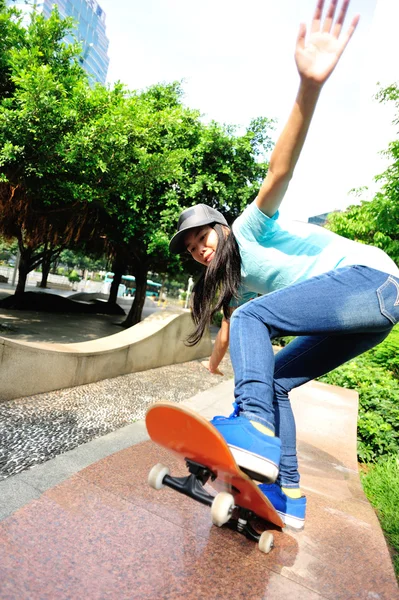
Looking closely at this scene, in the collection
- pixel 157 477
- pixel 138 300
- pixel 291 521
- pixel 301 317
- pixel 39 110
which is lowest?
pixel 138 300

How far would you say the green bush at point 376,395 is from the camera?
4414 mm

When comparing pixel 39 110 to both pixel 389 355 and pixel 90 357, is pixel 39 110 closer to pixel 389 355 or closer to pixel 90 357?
pixel 90 357

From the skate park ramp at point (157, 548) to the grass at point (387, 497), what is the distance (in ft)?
0.90

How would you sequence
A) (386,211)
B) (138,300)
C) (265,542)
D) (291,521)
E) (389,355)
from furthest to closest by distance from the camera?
1. (138,300)
2. (386,211)
3. (389,355)
4. (291,521)
5. (265,542)

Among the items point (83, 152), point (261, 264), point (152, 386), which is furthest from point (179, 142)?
point (261, 264)

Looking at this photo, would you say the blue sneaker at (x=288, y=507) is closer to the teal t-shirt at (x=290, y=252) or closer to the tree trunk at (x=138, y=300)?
the teal t-shirt at (x=290, y=252)

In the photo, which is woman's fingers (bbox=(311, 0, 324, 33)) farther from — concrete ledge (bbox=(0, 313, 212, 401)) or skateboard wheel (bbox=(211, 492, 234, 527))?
concrete ledge (bbox=(0, 313, 212, 401))

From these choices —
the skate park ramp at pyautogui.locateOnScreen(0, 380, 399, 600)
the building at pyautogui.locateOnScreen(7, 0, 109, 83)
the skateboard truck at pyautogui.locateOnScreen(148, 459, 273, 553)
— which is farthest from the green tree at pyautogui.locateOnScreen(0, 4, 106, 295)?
the building at pyautogui.locateOnScreen(7, 0, 109, 83)

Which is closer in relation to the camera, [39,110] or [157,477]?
[157,477]

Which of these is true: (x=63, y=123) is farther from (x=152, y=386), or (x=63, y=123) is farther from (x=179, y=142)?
(x=179, y=142)

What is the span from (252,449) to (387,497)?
2.14 metres

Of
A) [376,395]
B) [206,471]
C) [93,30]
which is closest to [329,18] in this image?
[206,471]

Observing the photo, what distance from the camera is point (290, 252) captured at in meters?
1.80

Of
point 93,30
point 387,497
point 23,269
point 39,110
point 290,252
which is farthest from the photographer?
point 93,30
